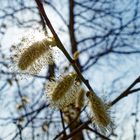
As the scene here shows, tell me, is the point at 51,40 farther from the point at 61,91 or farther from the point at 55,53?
the point at 61,91

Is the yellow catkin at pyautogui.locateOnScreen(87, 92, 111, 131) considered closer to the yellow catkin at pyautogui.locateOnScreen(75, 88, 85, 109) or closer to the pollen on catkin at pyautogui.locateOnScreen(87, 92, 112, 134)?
the pollen on catkin at pyautogui.locateOnScreen(87, 92, 112, 134)

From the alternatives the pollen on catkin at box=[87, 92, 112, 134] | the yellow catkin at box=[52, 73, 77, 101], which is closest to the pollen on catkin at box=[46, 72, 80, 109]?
the yellow catkin at box=[52, 73, 77, 101]

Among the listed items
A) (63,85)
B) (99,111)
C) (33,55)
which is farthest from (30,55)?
(99,111)

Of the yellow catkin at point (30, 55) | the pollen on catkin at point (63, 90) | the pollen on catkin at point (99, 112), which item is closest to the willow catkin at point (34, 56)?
the yellow catkin at point (30, 55)

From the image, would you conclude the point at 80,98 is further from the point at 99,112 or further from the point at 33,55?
the point at 33,55

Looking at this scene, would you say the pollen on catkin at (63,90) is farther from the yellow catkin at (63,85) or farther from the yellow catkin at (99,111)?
the yellow catkin at (99,111)
